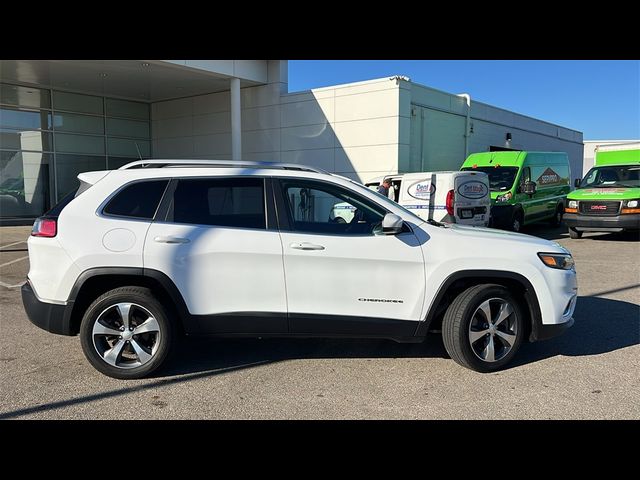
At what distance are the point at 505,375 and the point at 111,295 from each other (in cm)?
331

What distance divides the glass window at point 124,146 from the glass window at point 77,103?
1.28 meters

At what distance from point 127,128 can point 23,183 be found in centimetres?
480

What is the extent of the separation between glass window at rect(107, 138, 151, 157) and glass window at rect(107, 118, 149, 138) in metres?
0.26

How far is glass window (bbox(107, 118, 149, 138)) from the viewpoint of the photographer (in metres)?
22.3

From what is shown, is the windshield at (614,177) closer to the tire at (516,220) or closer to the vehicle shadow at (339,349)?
the tire at (516,220)

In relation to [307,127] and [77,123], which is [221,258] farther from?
[77,123]

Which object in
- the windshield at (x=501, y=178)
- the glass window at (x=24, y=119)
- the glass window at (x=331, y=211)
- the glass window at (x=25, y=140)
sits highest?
the glass window at (x=24, y=119)

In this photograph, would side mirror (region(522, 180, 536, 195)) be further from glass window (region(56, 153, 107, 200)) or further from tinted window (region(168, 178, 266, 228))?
glass window (region(56, 153, 107, 200))

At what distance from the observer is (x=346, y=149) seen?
17.3 metres

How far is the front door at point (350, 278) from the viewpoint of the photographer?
169 inches

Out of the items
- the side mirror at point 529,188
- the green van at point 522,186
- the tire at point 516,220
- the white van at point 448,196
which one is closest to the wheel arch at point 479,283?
the white van at point 448,196

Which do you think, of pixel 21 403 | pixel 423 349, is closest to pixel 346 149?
pixel 423 349

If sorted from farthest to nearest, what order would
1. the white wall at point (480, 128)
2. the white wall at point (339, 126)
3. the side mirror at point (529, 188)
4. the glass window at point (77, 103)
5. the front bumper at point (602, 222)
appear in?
the glass window at point (77, 103)
the white wall at point (480, 128)
the white wall at point (339, 126)
the side mirror at point (529, 188)
the front bumper at point (602, 222)
